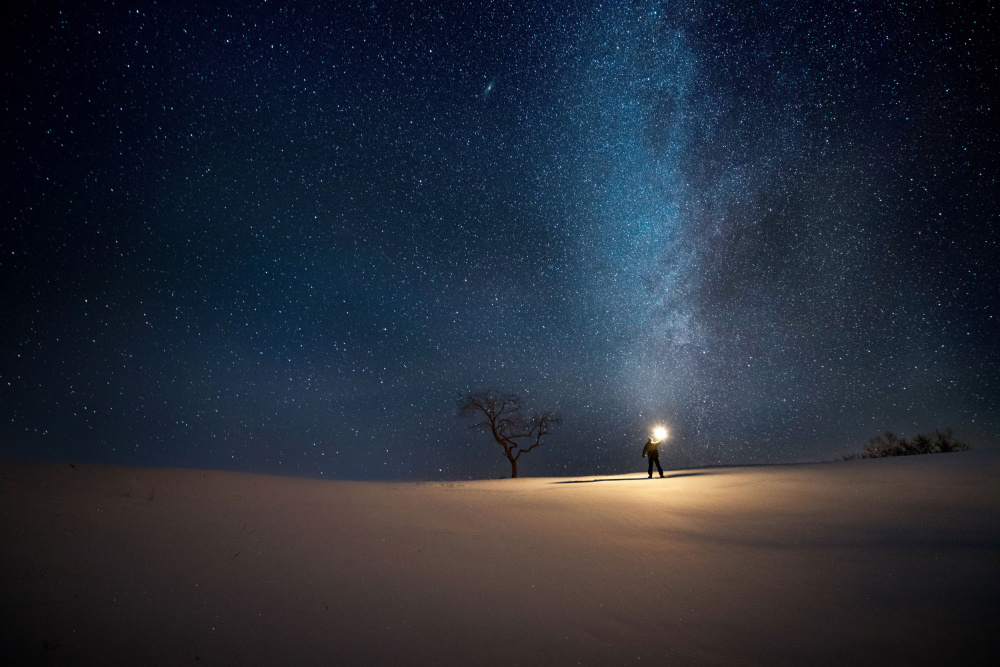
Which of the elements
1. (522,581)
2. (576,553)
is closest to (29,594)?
(522,581)

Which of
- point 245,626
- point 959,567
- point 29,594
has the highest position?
point 29,594

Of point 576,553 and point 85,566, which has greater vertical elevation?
point 85,566

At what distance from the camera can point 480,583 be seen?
12.4 ft

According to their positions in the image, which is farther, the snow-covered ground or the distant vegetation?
the distant vegetation

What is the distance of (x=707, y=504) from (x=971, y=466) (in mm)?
6201

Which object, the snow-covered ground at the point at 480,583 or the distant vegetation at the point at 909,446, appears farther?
the distant vegetation at the point at 909,446

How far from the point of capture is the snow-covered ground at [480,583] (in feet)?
8.89

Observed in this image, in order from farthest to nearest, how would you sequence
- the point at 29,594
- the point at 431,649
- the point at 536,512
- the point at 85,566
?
1. the point at 536,512
2. the point at 85,566
3. the point at 29,594
4. the point at 431,649

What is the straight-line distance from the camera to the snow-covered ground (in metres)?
2.71

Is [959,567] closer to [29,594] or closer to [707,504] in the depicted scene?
[707,504]

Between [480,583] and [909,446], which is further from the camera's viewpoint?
[909,446]

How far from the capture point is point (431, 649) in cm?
271

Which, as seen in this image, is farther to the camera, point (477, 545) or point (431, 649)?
point (477, 545)

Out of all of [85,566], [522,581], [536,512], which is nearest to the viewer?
[85,566]
